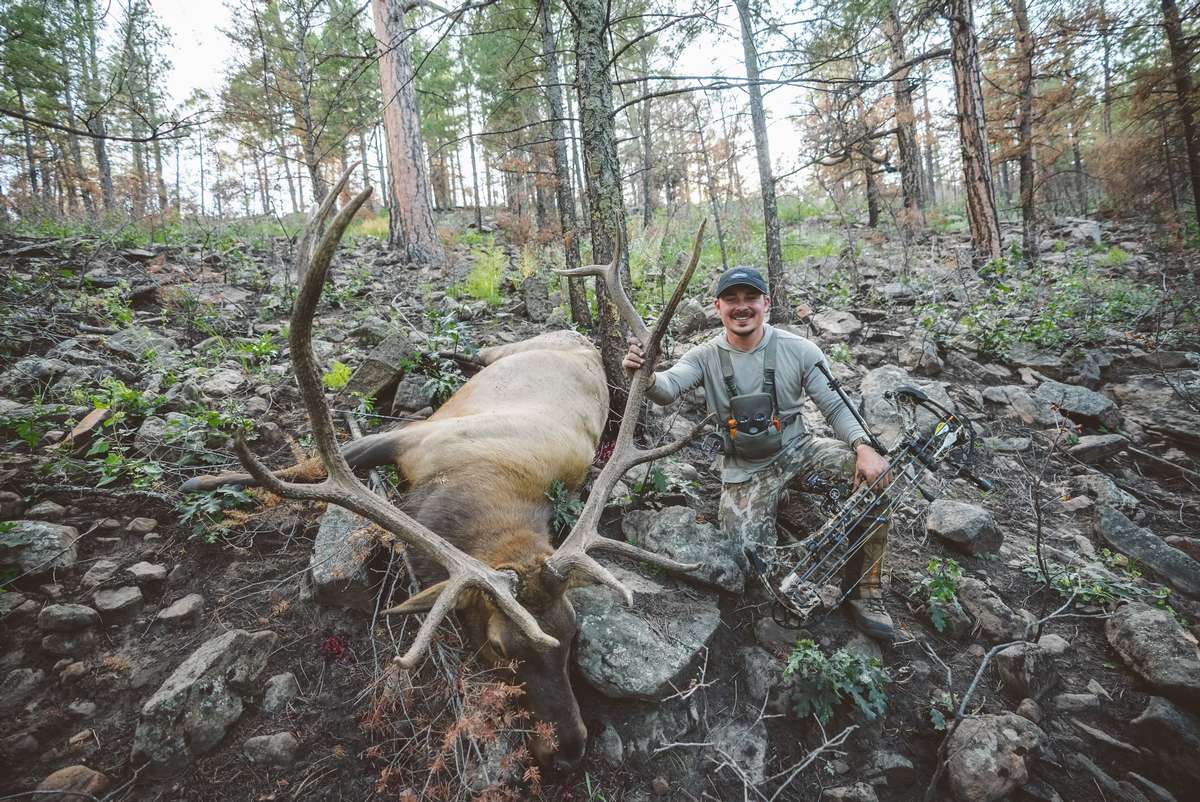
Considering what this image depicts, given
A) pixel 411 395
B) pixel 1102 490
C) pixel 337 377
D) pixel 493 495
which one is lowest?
pixel 1102 490

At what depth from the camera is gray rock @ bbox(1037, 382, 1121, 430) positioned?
4715 mm

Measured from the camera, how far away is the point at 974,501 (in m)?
4.05

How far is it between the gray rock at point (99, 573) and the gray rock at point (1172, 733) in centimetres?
532

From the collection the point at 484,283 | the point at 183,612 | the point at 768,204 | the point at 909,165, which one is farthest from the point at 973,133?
the point at 183,612

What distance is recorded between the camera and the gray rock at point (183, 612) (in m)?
2.61

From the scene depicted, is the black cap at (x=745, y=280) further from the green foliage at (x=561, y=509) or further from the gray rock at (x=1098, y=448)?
the gray rock at (x=1098, y=448)

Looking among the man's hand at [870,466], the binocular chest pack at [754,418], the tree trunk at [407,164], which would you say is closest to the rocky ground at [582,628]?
the binocular chest pack at [754,418]

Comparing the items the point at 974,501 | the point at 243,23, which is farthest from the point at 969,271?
the point at 243,23

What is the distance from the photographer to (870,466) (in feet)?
9.34

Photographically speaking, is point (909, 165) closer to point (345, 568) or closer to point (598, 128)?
point (598, 128)

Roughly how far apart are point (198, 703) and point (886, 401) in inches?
200

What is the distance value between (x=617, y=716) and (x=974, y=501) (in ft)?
11.2

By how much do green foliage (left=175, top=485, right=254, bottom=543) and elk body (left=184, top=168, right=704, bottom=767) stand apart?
29 cm

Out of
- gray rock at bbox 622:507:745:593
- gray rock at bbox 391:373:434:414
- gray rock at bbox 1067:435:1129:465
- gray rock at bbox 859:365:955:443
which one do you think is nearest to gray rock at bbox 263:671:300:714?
gray rock at bbox 622:507:745:593
